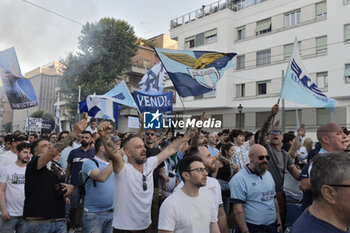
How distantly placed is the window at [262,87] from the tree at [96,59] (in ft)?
45.1

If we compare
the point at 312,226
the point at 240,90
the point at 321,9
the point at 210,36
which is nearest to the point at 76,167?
the point at 312,226

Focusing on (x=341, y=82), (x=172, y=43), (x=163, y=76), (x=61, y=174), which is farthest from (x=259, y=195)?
(x=172, y=43)

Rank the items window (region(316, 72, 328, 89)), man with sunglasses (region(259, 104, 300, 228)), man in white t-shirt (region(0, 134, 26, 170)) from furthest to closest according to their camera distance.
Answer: window (region(316, 72, 328, 89)), man in white t-shirt (region(0, 134, 26, 170)), man with sunglasses (region(259, 104, 300, 228))

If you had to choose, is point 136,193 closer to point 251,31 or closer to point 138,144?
point 138,144

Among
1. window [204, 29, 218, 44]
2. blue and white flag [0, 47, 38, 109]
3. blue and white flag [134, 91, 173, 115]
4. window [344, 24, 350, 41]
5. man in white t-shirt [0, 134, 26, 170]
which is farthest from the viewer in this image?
window [204, 29, 218, 44]

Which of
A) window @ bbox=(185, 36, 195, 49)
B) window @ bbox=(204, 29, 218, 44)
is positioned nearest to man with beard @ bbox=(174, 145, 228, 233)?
window @ bbox=(204, 29, 218, 44)

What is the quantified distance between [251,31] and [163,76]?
17.4m

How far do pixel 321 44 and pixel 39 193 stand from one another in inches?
907

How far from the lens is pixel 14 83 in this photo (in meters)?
A: 10.0

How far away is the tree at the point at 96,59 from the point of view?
96.9 feet

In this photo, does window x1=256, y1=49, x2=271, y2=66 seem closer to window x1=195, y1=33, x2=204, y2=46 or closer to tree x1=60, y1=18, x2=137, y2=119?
window x1=195, y1=33, x2=204, y2=46

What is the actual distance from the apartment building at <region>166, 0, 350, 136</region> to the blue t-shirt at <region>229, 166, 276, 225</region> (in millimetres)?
15738

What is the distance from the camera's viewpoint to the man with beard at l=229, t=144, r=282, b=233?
352cm

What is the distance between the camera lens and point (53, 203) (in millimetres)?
3541
